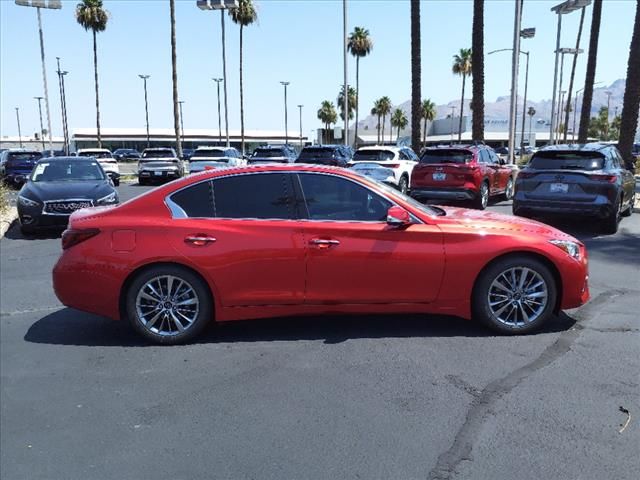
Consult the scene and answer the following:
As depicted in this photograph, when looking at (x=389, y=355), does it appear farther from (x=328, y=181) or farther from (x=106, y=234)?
(x=106, y=234)

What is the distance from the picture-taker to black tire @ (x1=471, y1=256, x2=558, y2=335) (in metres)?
5.04

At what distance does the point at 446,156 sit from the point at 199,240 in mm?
10170

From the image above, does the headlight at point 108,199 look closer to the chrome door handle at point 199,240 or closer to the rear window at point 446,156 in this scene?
the chrome door handle at point 199,240

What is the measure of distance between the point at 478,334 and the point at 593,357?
0.95 meters

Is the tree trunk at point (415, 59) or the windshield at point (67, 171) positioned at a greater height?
the tree trunk at point (415, 59)

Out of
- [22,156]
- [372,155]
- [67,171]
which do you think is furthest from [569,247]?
[22,156]

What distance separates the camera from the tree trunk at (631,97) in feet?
51.9

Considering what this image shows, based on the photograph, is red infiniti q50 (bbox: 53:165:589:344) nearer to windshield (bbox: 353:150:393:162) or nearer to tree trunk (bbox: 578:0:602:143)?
windshield (bbox: 353:150:393:162)

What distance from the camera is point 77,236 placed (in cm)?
498

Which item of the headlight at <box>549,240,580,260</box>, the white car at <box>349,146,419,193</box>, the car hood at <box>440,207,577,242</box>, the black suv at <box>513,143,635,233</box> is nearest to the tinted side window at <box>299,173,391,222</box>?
the car hood at <box>440,207,577,242</box>

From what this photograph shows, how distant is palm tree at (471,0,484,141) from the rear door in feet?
58.8

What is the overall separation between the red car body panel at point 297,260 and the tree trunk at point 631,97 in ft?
40.9

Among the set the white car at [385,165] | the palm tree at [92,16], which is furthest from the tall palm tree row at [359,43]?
the white car at [385,165]

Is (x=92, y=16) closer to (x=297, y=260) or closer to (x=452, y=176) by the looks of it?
(x=452, y=176)
